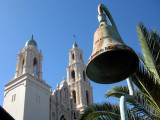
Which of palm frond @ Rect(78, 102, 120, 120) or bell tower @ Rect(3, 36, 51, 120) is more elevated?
bell tower @ Rect(3, 36, 51, 120)

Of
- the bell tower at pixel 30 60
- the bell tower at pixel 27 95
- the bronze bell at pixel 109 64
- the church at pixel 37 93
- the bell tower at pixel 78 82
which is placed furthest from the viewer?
the bell tower at pixel 78 82

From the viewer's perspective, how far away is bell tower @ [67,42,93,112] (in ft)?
99.9

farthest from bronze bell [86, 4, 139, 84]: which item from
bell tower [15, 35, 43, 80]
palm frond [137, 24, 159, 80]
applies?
bell tower [15, 35, 43, 80]

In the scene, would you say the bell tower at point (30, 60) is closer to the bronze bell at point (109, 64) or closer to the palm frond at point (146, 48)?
the palm frond at point (146, 48)

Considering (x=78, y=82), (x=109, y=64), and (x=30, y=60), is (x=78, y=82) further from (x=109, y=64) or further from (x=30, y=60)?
(x=109, y=64)

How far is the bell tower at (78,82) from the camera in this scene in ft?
99.9

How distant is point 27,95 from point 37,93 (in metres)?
1.62

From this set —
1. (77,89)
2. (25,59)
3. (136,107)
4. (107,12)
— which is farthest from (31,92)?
(107,12)

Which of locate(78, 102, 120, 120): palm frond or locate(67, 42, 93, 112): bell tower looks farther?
locate(67, 42, 93, 112): bell tower

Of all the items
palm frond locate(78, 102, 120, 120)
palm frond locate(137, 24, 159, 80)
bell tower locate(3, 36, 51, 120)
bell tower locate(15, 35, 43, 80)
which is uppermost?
bell tower locate(15, 35, 43, 80)

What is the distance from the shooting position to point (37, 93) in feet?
66.5

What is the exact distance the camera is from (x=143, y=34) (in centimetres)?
630

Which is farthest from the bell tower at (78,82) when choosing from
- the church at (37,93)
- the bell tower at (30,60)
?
the bell tower at (30,60)

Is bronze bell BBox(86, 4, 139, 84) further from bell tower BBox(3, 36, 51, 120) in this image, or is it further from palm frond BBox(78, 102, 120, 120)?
bell tower BBox(3, 36, 51, 120)
